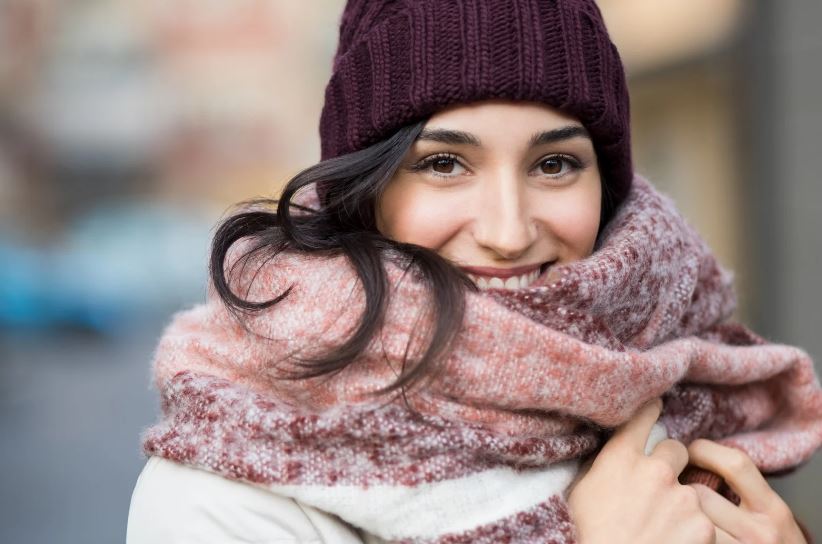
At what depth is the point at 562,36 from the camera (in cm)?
174

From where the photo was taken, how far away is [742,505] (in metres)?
1.82

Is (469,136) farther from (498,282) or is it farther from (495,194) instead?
(498,282)

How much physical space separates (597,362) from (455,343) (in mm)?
236

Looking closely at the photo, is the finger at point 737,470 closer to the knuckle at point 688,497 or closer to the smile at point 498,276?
the knuckle at point 688,497

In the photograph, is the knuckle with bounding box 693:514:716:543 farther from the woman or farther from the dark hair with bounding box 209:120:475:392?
the dark hair with bounding box 209:120:475:392

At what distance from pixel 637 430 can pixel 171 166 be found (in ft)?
33.2

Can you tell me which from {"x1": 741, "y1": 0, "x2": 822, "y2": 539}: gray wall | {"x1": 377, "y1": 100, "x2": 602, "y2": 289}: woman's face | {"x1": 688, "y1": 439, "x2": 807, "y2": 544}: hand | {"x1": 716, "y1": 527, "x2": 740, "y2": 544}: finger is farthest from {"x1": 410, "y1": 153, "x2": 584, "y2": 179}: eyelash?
{"x1": 741, "y1": 0, "x2": 822, "y2": 539}: gray wall

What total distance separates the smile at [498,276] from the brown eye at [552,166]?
0.59 ft

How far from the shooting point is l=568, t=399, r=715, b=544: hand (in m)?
1.57

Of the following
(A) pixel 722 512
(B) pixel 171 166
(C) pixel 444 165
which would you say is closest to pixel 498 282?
(C) pixel 444 165

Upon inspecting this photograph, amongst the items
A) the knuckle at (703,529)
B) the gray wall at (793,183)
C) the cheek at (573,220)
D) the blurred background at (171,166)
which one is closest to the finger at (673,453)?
the knuckle at (703,529)

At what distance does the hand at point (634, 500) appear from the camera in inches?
61.7

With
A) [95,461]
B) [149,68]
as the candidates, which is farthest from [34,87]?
[95,461]

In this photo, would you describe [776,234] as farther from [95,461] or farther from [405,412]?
[95,461]
